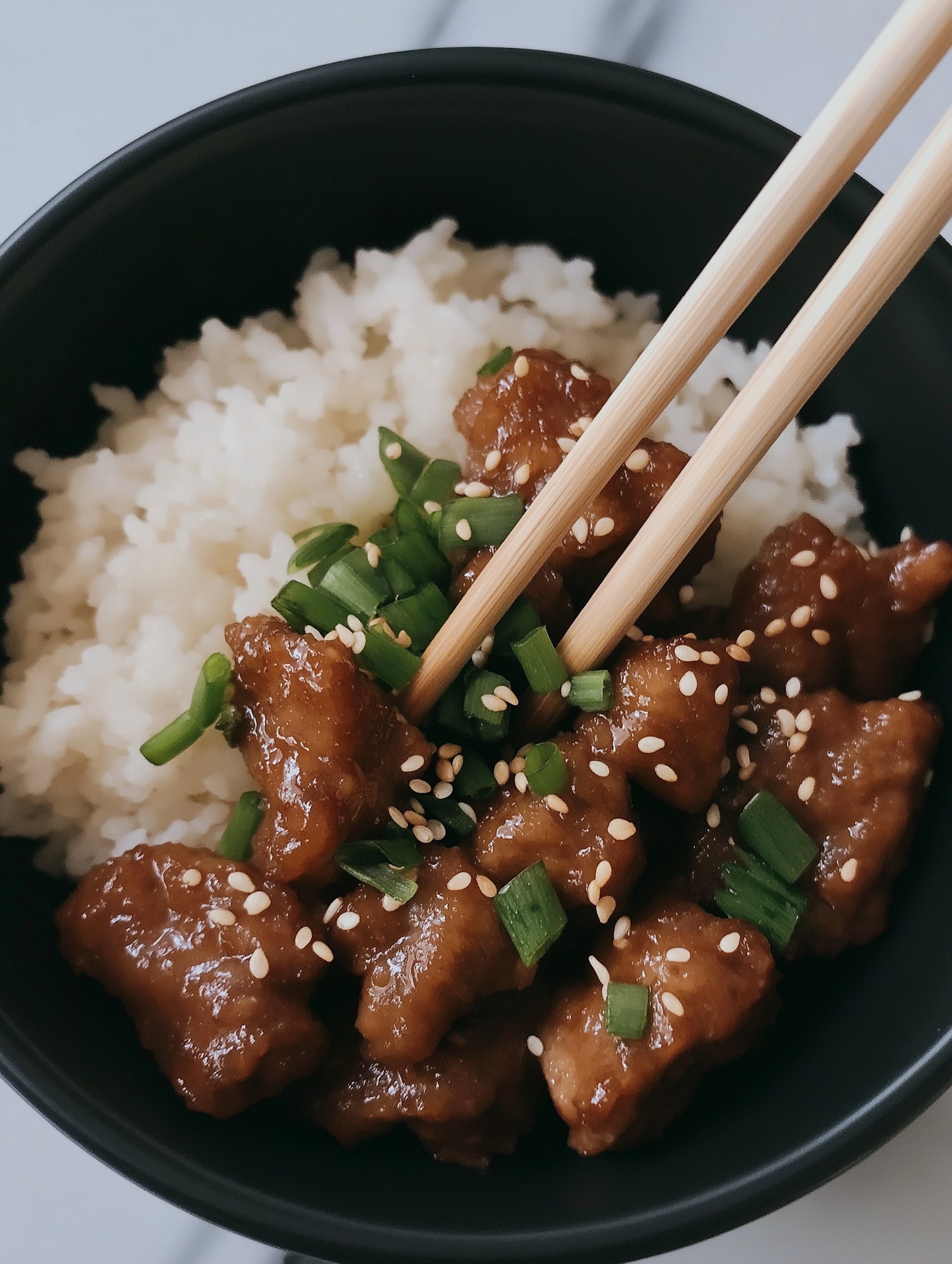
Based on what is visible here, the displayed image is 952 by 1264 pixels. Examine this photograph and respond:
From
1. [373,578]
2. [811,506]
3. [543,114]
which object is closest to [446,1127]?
[373,578]

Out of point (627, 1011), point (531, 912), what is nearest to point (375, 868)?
point (531, 912)

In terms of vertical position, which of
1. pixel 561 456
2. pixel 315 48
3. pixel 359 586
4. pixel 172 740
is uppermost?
pixel 315 48

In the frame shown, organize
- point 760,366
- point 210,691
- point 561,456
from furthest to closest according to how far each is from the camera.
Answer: point 561,456, point 210,691, point 760,366

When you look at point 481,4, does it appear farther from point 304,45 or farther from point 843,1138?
point 843,1138

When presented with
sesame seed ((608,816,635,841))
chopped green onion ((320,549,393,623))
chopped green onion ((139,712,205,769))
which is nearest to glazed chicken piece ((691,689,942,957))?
sesame seed ((608,816,635,841))

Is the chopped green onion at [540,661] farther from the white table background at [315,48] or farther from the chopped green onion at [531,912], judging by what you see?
the white table background at [315,48]

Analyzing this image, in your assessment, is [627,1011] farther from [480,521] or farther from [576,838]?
[480,521]
